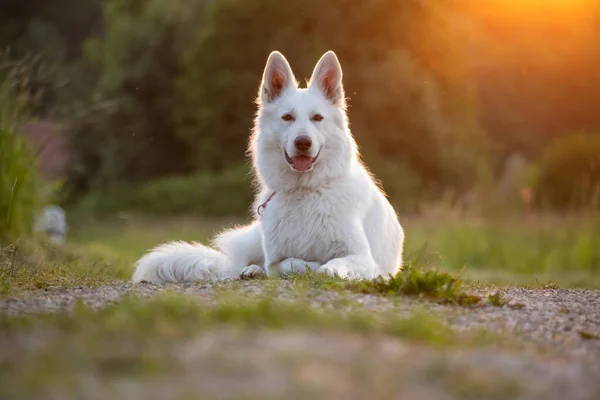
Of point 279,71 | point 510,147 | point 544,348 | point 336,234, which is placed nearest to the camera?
point 544,348

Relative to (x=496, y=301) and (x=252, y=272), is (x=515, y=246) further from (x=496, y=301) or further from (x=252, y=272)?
(x=496, y=301)

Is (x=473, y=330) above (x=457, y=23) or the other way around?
the other way around

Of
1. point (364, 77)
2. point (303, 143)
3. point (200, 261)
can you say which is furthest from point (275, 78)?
point (364, 77)

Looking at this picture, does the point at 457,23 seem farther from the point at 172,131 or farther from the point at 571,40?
the point at 172,131

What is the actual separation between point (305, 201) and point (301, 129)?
64cm

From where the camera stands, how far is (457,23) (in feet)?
102

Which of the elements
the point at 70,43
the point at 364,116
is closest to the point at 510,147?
the point at 364,116

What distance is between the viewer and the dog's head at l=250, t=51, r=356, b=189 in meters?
7.20

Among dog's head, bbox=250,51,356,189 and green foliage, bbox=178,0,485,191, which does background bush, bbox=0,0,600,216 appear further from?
dog's head, bbox=250,51,356,189

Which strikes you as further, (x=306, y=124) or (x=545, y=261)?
(x=545, y=261)

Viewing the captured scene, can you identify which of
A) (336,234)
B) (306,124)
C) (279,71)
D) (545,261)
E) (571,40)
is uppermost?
(571,40)

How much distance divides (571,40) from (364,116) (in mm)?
12127

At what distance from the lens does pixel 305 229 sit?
7145 mm

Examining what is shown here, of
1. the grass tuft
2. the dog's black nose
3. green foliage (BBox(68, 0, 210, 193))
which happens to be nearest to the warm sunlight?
green foliage (BBox(68, 0, 210, 193))
